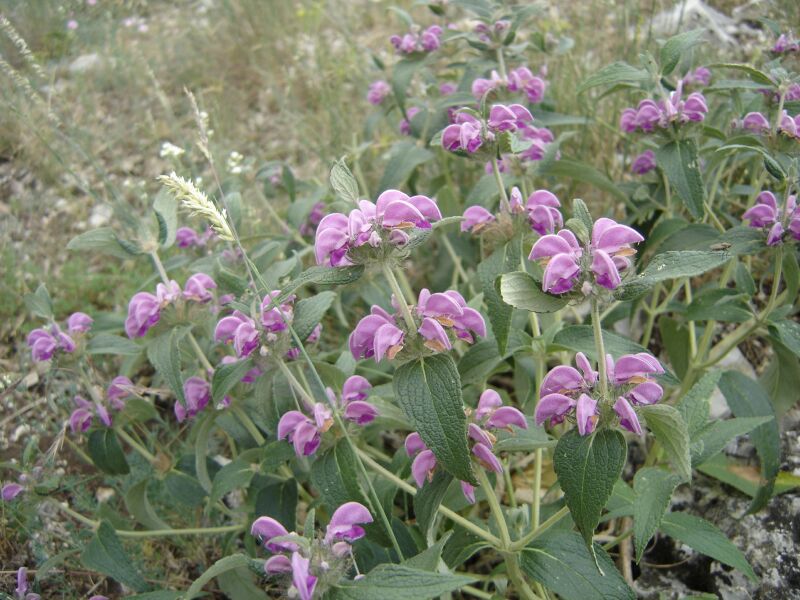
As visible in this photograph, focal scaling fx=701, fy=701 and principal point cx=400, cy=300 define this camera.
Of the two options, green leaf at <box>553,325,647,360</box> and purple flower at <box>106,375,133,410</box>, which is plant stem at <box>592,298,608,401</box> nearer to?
green leaf at <box>553,325,647,360</box>

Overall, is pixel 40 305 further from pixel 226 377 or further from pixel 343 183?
pixel 343 183

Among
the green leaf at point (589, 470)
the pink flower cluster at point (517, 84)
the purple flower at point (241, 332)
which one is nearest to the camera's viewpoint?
the green leaf at point (589, 470)

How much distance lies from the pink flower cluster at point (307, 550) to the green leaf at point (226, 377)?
41 centimetres

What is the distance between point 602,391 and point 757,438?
88cm

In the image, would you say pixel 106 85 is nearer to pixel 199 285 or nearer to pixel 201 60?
pixel 201 60

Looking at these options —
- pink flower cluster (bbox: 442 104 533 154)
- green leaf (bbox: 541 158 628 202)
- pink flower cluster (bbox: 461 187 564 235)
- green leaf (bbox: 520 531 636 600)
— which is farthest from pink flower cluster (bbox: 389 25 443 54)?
green leaf (bbox: 520 531 636 600)

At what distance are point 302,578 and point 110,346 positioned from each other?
1.28 meters

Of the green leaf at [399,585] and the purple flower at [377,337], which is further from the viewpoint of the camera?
the purple flower at [377,337]

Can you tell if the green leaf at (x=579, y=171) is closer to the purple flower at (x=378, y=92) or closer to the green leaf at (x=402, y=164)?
the green leaf at (x=402, y=164)

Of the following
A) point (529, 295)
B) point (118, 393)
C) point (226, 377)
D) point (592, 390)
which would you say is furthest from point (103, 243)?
point (592, 390)

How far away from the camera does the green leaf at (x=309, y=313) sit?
181cm

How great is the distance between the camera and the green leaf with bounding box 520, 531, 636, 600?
1530mm

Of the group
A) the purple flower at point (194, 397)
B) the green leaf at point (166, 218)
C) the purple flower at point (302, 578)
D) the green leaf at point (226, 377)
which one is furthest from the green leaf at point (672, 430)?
the green leaf at point (166, 218)

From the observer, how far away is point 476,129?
1.88 m
